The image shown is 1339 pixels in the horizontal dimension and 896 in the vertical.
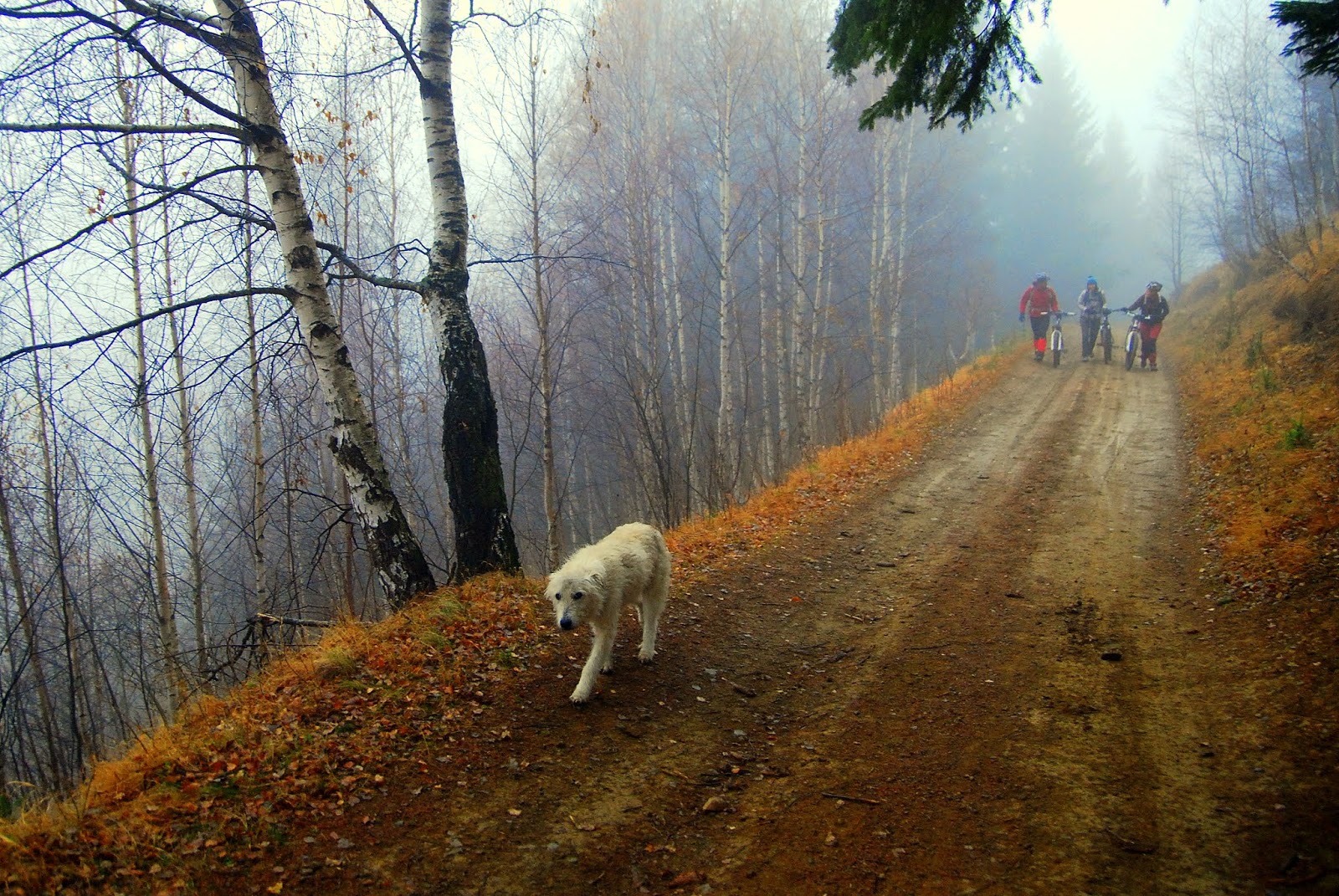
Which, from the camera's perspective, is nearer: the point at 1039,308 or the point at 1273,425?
the point at 1273,425

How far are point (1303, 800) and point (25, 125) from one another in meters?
8.41

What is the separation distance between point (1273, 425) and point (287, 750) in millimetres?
13186

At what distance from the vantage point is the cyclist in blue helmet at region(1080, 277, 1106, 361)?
72.7 feet

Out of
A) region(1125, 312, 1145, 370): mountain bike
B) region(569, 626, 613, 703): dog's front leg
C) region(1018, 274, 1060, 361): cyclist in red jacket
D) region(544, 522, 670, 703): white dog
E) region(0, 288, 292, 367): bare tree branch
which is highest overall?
region(1018, 274, 1060, 361): cyclist in red jacket

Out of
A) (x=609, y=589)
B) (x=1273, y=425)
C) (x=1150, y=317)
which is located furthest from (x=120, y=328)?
(x=1150, y=317)

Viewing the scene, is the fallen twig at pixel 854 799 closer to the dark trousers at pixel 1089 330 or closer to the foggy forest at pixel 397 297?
the foggy forest at pixel 397 297

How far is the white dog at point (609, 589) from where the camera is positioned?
5.02m

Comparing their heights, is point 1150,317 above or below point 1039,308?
below

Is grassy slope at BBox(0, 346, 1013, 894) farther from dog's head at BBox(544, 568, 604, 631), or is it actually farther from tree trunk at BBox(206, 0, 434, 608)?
dog's head at BBox(544, 568, 604, 631)

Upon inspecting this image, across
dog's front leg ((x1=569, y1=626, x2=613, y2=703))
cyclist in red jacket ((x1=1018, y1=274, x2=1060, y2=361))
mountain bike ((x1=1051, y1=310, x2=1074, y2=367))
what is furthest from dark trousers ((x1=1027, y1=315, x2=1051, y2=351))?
dog's front leg ((x1=569, y1=626, x2=613, y2=703))

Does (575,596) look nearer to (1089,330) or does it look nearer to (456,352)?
(456,352)

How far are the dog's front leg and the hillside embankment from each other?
4.1 inches

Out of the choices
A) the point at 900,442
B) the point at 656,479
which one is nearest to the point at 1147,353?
the point at 900,442

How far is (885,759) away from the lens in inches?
178
